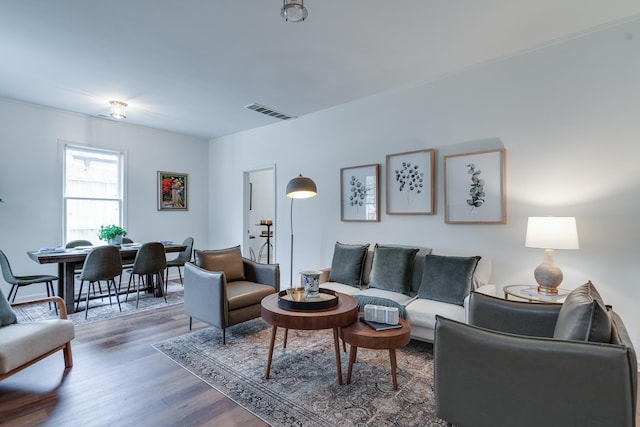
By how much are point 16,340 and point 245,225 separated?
4057mm

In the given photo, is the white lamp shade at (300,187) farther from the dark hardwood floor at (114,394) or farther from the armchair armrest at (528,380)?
the armchair armrest at (528,380)

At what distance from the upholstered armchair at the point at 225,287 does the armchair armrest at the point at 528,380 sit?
7.09 ft

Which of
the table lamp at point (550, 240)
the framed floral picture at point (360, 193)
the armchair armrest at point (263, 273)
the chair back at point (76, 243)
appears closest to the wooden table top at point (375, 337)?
the table lamp at point (550, 240)

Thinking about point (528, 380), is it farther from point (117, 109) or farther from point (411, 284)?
point (117, 109)

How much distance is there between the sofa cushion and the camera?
3.62 m

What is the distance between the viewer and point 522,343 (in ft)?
4.37

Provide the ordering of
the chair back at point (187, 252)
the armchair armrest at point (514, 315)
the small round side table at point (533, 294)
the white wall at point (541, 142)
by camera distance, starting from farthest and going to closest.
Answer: the chair back at point (187, 252)
the white wall at point (541, 142)
the small round side table at point (533, 294)
the armchair armrest at point (514, 315)

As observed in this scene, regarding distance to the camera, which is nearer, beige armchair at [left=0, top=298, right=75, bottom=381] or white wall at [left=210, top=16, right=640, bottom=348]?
beige armchair at [left=0, top=298, right=75, bottom=381]

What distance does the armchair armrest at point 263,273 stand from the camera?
3693 millimetres

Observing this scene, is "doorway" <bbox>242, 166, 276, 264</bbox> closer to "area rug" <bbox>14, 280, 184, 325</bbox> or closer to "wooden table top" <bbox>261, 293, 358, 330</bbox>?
"area rug" <bbox>14, 280, 184, 325</bbox>

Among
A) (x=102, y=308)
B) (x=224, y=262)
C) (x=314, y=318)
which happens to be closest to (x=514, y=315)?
(x=314, y=318)

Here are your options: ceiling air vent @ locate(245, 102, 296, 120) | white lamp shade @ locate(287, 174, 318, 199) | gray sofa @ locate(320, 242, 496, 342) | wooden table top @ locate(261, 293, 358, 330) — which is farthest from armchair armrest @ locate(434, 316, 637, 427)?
ceiling air vent @ locate(245, 102, 296, 120)

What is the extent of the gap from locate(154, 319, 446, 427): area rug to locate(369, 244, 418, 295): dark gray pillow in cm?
61

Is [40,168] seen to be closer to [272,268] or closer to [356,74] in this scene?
[272,268]
